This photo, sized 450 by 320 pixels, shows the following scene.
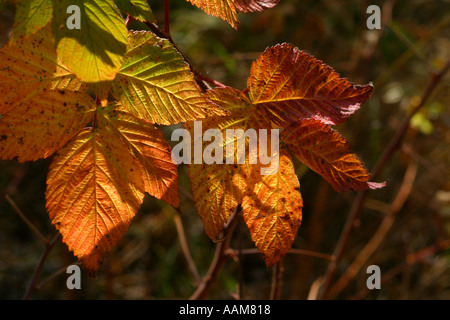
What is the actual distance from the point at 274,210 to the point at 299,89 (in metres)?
0.10

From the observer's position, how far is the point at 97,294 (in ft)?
4.34

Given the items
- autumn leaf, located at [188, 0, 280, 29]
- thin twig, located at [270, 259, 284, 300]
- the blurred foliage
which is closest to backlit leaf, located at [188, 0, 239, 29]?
autumn leaf, located at [188, 0, 280, 29]

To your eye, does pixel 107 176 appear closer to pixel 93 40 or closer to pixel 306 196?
pixel 93 40

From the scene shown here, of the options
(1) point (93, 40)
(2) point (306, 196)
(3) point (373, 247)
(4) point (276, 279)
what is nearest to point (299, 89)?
(1) point (93, 40)

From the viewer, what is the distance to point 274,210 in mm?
356

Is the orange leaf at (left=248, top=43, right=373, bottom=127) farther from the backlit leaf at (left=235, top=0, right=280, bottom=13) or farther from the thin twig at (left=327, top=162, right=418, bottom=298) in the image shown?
the thin twig at (left=327, top=162, right=418, bottom=298)

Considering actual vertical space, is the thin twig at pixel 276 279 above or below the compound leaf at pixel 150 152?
below

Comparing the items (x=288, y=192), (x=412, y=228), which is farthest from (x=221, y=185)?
(x=412, y=228)

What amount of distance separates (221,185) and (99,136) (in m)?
0.11

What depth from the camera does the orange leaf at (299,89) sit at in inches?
13.8

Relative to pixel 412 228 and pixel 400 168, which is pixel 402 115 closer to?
pixel 400 168

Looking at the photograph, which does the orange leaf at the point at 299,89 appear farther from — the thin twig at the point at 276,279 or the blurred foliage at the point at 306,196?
the blurred foliage at the point at 306,196

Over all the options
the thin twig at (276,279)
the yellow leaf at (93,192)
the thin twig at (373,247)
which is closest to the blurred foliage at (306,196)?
the thin twig at (373,247)

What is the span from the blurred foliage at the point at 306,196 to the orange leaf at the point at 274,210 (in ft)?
2.54
